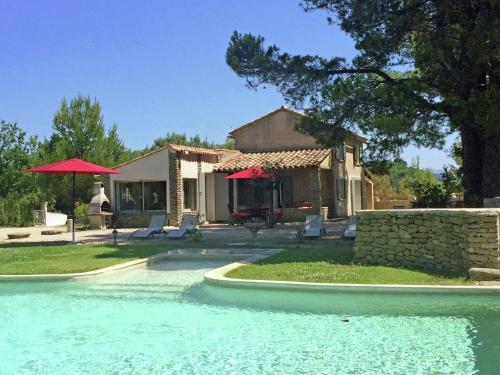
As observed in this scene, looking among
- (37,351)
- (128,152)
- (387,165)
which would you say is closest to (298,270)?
(37,351)

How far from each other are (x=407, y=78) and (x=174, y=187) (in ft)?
45.1

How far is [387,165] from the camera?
22391 millimetres

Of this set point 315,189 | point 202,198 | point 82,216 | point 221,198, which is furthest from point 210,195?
point 82,216

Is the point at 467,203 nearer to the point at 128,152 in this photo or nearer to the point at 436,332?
the point at 436,332

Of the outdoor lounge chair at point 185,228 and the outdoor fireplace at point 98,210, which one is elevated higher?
the outdoor fireplace at point 98,210

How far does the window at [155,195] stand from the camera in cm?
2909

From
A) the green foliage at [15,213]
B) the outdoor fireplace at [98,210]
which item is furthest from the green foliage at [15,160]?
the outdoor fireplace at [98,210]

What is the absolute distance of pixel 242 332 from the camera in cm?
873

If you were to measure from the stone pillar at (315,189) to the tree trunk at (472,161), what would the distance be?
909 centimetres

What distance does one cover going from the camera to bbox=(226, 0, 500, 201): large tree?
53.9ft

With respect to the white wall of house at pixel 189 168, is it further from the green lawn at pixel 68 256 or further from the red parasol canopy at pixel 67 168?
the green lawn at pixel 68 256

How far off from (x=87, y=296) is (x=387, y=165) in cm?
1451

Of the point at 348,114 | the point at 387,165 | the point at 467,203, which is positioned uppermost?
the point at 348,114

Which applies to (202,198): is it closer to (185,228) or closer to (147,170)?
(147,170)
